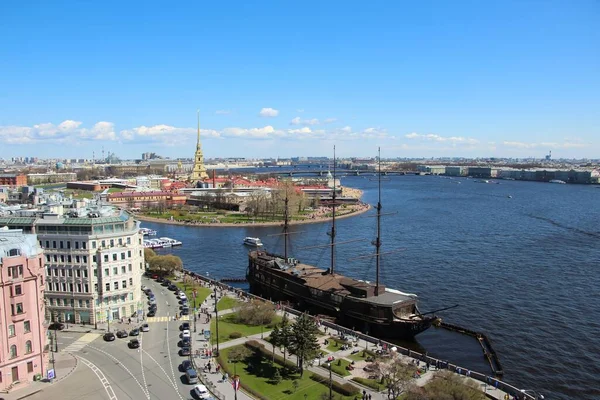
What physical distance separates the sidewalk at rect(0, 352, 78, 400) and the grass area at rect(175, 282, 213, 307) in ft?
42.4

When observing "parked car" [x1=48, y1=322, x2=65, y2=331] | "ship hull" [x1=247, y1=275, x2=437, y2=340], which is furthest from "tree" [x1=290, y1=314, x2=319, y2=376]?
"parked car" [x1=48, y1=322, x2=65, y2=331]

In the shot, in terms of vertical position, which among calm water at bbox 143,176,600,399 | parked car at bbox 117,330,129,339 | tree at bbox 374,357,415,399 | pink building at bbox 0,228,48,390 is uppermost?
pink building at bbox 0,228,48,390

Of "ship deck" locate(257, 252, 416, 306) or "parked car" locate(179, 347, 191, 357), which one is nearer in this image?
"parked car" locate(179, 347, 191, 357)

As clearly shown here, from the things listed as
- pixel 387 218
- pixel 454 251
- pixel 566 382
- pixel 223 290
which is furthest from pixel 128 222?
pixel 387 218

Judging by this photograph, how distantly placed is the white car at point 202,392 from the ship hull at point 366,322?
646 inches

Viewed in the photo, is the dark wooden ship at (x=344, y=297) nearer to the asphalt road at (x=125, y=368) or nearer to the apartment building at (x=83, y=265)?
the asphalt road at (x=125, y=368)

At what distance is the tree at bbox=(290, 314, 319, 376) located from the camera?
28.6m

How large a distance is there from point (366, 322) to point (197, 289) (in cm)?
1714

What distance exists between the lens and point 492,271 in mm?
57281

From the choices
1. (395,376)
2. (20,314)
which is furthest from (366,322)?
(20,314)

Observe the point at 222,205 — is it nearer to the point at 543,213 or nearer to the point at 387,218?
the point at 387,218

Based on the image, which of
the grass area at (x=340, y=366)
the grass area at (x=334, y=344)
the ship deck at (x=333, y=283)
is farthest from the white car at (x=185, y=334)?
the ship deck at (x=333, y=283)

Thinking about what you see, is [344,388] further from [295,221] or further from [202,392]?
[295,221]

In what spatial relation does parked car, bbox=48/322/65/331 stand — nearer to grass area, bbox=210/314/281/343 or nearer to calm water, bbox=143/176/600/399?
grass area, bbox=210/314/281/343
